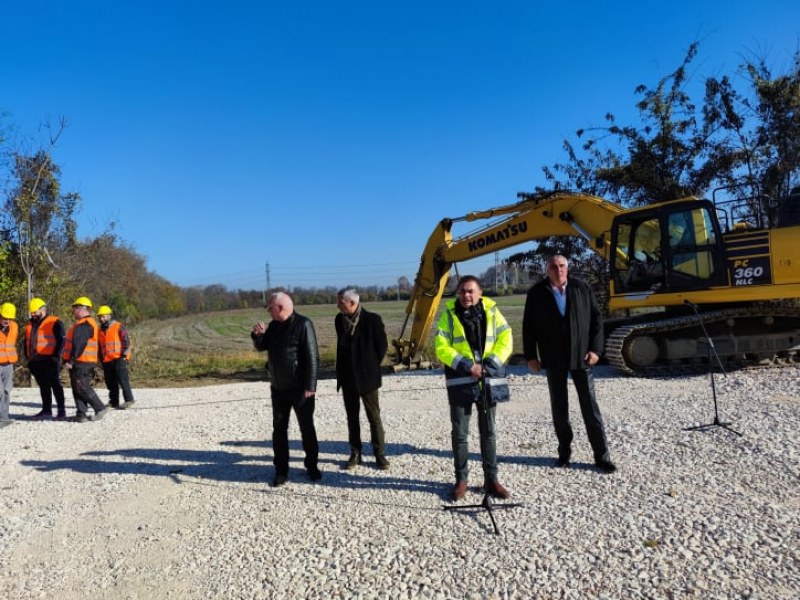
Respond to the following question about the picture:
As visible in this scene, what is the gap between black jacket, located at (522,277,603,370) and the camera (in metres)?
4.98

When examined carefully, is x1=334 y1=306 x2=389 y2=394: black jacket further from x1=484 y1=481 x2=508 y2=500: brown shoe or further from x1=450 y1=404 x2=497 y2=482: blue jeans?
x1=484 y1=481 x2=508 y2=500: brown shoe

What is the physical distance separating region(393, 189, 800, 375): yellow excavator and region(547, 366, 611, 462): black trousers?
15.0 ft

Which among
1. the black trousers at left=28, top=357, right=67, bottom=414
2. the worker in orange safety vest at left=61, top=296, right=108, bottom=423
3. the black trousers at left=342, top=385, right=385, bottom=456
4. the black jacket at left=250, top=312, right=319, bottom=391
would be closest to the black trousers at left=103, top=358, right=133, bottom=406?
the black trousers at left=28, top=357, right=67, bottom=414

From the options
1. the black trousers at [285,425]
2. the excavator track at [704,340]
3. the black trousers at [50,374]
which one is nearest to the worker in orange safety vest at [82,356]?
the black trousers at [50,374]

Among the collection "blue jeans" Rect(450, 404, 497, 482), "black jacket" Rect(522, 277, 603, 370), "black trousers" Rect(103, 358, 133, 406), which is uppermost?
"black jacket" Rect(522, 277, 603, 370)

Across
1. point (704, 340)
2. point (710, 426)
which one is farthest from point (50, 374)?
point (704, 340)

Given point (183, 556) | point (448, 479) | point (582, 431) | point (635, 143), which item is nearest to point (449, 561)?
point (448, 479)

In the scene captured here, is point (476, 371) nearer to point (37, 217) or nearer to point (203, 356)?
point (37, 217)

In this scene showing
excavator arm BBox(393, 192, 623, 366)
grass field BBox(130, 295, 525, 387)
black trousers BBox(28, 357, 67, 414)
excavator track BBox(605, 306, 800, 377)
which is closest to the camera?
black trousers BBox(28, 357, 67, 414)

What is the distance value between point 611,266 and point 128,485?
8.30m

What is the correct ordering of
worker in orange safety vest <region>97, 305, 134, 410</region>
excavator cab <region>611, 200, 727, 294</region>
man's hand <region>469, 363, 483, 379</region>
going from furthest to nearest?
worker in orange safety vest <region>97, 305, 134, 410</region> < excavator cab <region>611, 200, 727, 294</region> < man's hand <region>469, 363, 483, 379</region>

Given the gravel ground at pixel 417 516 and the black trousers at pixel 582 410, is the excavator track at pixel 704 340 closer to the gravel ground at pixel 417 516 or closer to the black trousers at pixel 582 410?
the gravel ground at pixel 417 516

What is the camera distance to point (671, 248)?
9195mm

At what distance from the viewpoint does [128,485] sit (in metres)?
5.48
